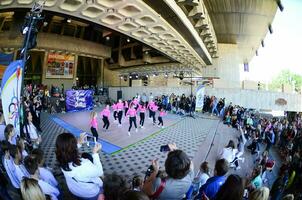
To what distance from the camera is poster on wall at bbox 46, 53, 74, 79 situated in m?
28.3

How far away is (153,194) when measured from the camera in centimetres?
259

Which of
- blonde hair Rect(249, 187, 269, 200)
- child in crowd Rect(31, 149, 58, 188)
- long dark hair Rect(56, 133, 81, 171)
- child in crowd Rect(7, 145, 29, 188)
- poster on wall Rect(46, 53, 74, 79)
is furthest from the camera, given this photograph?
poster on wall Rect(46, 53, 74, 79)

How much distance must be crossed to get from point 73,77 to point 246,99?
913 inches

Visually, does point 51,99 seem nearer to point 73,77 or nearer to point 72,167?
point 73,77

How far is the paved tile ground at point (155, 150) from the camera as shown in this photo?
654cm

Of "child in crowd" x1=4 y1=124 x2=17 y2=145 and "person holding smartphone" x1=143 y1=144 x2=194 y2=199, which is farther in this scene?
"child in crowd" x1=4 y1=124 x2=17 y2=145

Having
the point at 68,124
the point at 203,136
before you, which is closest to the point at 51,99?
the point at 68,124

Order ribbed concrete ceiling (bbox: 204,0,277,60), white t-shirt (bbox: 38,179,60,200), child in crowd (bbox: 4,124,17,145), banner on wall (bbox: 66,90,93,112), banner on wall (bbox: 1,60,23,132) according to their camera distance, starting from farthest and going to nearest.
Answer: banner on wall (bbox: 66,90,93,112)
ribbed concrete ceiling (bbox: 204,0,277,60)
child in crowd (bbox: 4,124,17,145)
banner on wall (bbox: 1,60,23,132)
white t-shirt (bbox: 38,179,60,200)

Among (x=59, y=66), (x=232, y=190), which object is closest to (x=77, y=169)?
(x=232, y=190)

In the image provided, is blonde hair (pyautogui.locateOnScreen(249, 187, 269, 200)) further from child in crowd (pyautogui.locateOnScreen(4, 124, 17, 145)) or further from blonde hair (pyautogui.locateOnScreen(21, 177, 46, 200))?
child in crowd (pyautogui.locateOnScreen(4, 124, 17, 145))

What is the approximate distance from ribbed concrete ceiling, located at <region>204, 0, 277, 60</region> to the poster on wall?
65.3ft

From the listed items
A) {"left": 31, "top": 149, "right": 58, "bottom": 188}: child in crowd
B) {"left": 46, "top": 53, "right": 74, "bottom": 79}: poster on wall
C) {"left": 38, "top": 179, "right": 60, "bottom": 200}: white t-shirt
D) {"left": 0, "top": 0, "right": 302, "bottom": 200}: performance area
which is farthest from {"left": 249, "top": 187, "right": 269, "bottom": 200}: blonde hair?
{"left": 46, "top": 53, "right": 74, "bottom": 79}: poster on wall

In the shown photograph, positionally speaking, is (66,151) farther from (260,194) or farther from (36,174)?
(260,194)

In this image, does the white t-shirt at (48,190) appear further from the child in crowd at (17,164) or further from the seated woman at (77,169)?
the child in crowd at (17,164)
